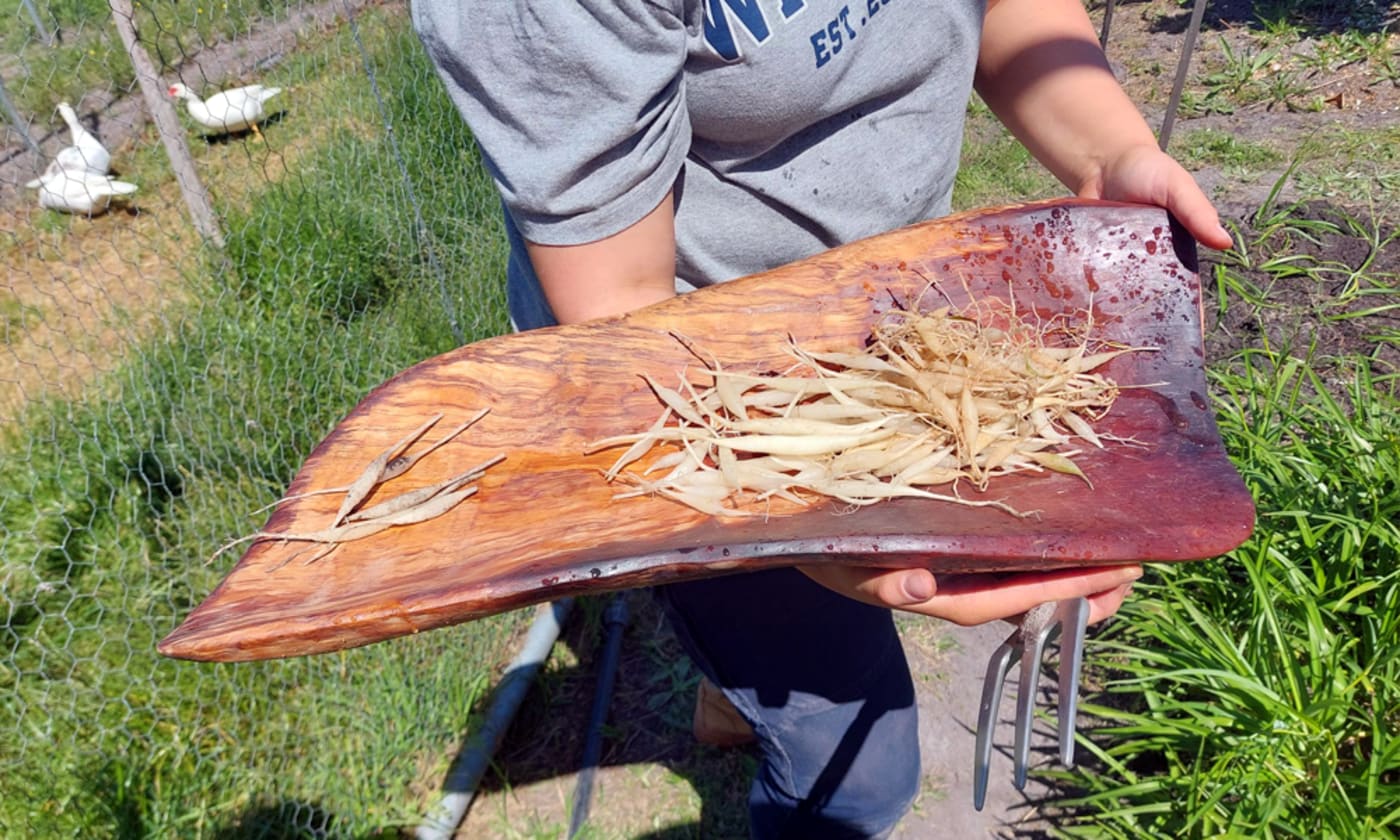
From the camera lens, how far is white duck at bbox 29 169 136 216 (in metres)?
4.55

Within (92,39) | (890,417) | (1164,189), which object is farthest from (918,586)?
(92,39)

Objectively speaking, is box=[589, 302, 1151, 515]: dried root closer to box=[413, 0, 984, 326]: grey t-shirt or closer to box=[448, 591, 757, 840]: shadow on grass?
box=[413, 0, 984, 326]: grey t-shirt

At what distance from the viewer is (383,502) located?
1.30m

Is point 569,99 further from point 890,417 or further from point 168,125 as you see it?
point 168,125

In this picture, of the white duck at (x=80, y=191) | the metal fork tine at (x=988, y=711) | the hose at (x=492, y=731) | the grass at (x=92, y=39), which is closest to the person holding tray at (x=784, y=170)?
the metal fork tine at (x=988, y=711)

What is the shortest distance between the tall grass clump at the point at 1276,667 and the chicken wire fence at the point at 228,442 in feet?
5.66

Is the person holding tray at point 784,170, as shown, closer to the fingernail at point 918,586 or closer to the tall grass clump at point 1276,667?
the fingernail at point 918,586

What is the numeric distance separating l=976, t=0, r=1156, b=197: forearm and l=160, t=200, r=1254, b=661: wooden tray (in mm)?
184

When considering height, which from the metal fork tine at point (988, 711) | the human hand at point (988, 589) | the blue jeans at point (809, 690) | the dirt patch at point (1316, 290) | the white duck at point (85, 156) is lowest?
Result: the dirt patch at point (1316, 290)

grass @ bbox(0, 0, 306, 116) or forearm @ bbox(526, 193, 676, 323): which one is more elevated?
grass @ bbox(0, 0, 306, 116)

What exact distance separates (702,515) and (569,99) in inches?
22.0

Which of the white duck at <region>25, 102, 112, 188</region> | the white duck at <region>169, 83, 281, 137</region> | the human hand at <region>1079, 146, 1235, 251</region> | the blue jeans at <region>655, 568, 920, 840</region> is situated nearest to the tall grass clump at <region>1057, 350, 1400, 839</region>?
the blue jeans at <region>655, 568, 920, 840</region>

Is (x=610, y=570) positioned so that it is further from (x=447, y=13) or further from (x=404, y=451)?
(x=447, y=13)

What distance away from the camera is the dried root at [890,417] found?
1377 millimetres
